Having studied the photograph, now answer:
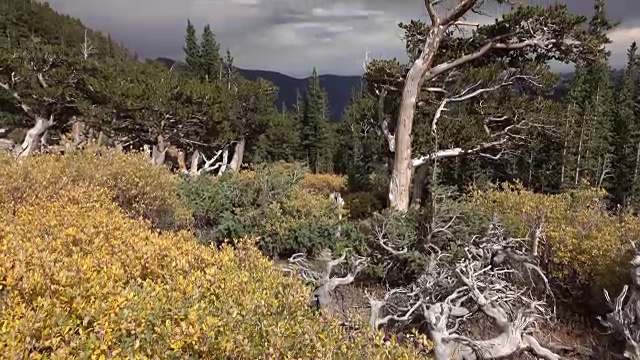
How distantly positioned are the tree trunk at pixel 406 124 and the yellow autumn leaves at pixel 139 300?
8.74m

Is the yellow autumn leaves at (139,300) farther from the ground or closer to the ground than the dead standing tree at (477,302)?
farther from the ground

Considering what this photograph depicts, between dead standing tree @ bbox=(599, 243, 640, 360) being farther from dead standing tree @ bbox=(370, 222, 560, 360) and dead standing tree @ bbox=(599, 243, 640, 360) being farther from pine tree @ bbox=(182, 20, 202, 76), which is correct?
pine tree @ bbox=(182, 20, 202, 76)

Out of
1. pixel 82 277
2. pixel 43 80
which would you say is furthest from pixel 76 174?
pixel 43 80

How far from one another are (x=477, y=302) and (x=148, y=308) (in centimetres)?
599

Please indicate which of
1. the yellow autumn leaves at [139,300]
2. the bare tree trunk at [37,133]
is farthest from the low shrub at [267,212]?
the bare tree trunk at [37,133]

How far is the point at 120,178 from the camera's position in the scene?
12031mm

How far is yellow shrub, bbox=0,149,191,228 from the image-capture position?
35.8 ft

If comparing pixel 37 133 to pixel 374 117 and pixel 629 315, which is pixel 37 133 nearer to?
pixel 374 117

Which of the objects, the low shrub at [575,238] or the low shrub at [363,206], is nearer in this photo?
the low shrub at [575,238]

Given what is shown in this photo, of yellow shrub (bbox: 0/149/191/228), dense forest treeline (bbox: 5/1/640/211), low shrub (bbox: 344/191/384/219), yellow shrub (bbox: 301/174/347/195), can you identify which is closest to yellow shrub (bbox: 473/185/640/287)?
dense forest treeline (bbox: 5/1/640/211)

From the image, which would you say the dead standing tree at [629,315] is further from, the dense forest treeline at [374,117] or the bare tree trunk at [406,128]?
the dense forest treeline at [374,117]

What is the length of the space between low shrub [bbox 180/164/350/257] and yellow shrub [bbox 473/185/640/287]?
5156 mm

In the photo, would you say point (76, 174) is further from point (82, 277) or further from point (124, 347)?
point (124, 347)

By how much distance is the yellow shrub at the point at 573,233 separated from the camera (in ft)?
33.8
